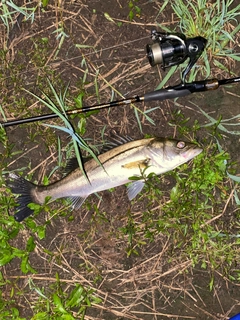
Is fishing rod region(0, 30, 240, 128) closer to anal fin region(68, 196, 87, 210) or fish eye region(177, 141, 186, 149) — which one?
fish eye region(177, 141, 186, 149)

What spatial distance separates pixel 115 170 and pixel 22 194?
0.79m

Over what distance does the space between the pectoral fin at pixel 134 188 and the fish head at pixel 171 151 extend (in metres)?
0.22

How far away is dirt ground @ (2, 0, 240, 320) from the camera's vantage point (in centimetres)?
331

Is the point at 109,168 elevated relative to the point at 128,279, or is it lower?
elevated

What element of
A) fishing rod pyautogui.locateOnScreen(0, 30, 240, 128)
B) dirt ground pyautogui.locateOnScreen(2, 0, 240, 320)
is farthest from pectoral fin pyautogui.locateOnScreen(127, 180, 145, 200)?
fishing rod pyautogui.locateOnScreen(0, 30, 240, 128)

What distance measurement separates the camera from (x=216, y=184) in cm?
326

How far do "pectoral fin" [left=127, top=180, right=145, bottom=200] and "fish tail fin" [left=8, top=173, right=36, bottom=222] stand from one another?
761 mm

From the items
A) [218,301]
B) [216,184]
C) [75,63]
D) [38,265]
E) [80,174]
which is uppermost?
[75,63]

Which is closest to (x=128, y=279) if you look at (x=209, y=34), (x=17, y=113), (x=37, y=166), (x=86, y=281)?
(x=86, y=281)

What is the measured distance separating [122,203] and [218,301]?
1.10 meters

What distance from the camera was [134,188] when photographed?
3197mm

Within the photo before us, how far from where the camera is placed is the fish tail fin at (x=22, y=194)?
3.28 meters

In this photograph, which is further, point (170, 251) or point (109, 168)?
point (170, 251)

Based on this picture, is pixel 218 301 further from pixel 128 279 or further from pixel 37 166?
pixel 37 166
